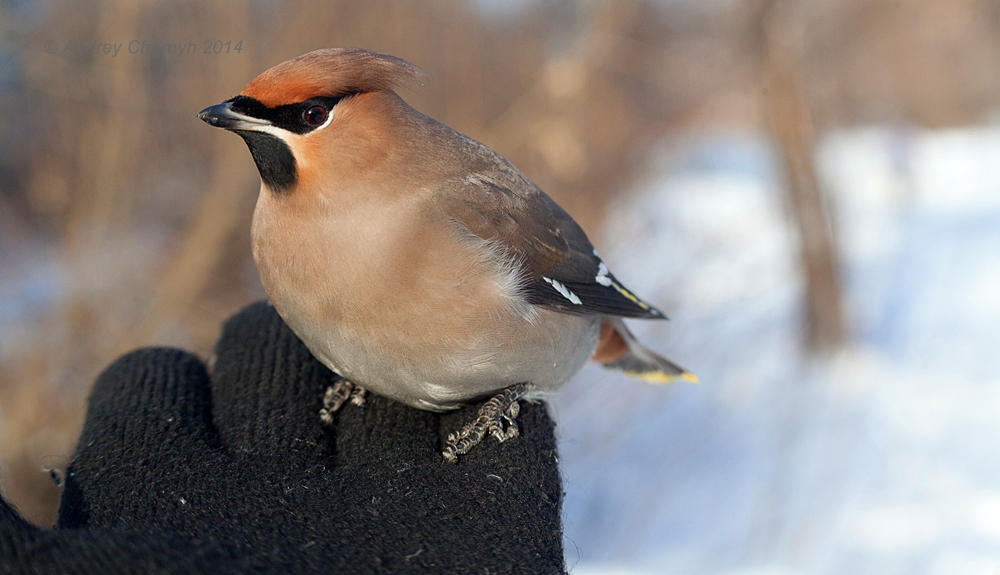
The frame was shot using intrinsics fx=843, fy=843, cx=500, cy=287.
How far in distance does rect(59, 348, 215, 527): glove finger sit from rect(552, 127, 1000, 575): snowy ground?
5.53ft

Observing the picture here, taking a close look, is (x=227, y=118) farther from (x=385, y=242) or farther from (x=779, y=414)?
(x=779, y=414)

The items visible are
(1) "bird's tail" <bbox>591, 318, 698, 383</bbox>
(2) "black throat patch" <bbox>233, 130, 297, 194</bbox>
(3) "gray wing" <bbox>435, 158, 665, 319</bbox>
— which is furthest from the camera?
(1) "bird's tail" <bbox>591, 318, 698, 383</bbox>

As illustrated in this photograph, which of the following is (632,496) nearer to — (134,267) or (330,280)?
(134,267)

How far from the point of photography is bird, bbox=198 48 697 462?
7.32ft

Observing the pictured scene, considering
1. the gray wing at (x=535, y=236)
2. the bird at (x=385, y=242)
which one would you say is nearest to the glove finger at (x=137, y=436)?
the bird at (x=385, y=242)

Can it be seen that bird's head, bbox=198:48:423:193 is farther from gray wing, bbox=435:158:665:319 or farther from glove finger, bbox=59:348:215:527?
glove finger, bbox=59:348:215:527

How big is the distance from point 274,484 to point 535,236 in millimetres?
1089

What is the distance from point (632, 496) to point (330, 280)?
4946 millimetres

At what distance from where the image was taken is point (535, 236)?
106 inches

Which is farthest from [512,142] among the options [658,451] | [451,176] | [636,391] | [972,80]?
[972,80]

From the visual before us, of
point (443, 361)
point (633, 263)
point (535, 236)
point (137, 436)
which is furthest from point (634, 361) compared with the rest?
point (633, 263)

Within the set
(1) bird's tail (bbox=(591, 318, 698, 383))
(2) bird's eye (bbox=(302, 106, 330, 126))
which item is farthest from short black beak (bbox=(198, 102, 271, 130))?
(1) bird's tail (bbox=(591, 318, 698, 383))

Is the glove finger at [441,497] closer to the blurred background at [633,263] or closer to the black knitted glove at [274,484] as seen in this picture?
the black knitted glove at [274,484]

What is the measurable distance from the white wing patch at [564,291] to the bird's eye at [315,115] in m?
0.85
